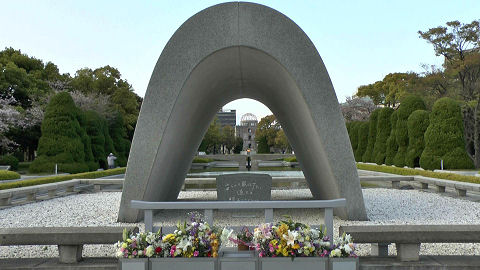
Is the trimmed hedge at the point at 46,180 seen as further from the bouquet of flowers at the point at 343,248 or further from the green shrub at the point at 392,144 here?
the green shrub at the point at 392,144

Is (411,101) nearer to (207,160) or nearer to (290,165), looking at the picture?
(290,165)

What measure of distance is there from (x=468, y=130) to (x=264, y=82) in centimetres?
2818

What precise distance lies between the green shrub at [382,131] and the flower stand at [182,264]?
29.2m

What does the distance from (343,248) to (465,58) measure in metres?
31.8

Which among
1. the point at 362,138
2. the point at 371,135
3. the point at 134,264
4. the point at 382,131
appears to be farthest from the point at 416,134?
the point at 134,264

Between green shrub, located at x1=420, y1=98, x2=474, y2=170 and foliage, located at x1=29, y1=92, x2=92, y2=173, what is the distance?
2057cm

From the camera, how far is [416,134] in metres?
25.8

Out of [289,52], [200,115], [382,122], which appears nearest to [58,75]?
[382,122]

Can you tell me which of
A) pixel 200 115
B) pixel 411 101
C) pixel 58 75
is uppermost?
pixel 58 75

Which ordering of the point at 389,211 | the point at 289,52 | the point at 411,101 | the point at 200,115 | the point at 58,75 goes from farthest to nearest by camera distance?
1. the point at 58,75
2. the point at 411,101
3. the point at 200,115
4. the point at 389,211
5. the point at 289,52

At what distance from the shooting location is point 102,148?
28984mm

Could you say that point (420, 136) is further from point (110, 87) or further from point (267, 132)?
point (267, 132)

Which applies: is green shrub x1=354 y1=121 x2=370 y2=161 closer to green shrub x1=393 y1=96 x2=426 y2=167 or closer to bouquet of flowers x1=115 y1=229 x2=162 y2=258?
green shrub x1=393 y1=96 x2=426 y2=167

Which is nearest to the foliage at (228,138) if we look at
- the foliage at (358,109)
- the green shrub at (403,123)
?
the foliage at (358,109)
